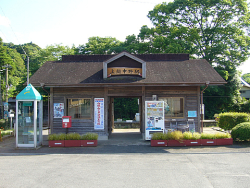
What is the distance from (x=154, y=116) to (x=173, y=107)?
6.77ft

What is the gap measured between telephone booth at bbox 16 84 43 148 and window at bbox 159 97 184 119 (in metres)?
7.54

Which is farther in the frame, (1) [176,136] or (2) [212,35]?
(2) [212,35]

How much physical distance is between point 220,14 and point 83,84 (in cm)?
2397

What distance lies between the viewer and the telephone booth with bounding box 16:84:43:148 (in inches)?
462

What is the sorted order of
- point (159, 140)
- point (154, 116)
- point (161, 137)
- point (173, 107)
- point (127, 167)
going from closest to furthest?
point (127, 167) < point (159, 140) < point (161, 137) < point (154, 116) < point (173, 107)

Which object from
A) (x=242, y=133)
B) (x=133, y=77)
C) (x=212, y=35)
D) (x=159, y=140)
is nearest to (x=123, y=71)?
(x=133, y=77)

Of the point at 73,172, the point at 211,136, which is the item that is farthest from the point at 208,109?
the point at 73,172

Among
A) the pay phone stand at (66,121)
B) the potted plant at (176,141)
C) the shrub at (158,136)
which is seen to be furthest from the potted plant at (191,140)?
the pay phone stand at (66,121)

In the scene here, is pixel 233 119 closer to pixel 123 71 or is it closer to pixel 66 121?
pixel 123 71

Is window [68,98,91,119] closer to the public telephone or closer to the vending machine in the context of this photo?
the public telephone

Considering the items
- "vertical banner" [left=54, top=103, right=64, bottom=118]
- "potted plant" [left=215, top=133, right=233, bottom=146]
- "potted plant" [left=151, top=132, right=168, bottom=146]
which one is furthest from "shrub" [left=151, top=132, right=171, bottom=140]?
"vertical banner" [left=54, top=103, right=64, bottom=118]

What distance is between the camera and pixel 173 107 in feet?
48.2

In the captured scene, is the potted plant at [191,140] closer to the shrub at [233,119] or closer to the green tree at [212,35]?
the shrub at [233,119]

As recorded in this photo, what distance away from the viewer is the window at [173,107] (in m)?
14.7
